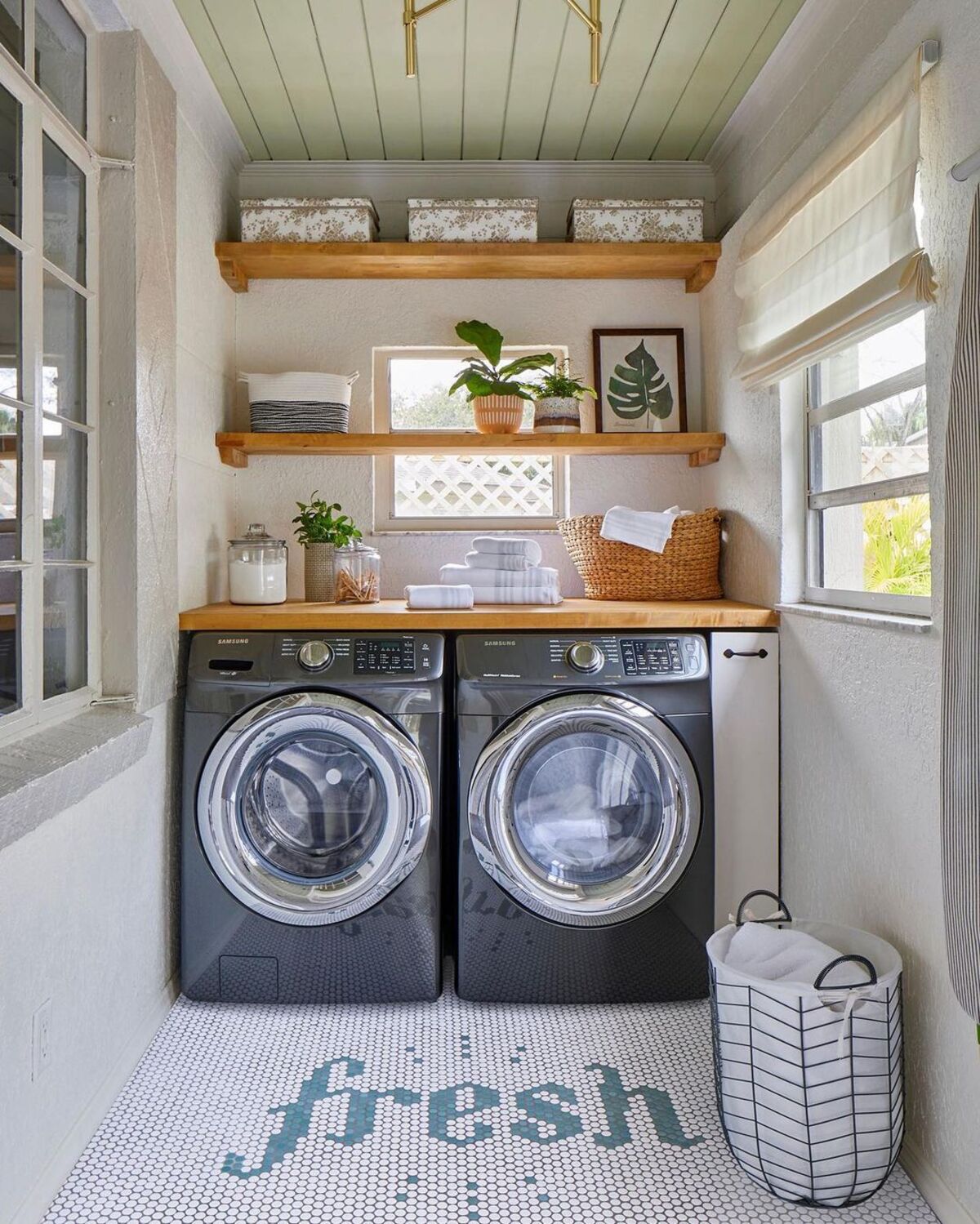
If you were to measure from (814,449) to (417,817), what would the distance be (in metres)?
1.33

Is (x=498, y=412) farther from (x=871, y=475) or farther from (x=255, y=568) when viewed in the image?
(x=871, y=475)

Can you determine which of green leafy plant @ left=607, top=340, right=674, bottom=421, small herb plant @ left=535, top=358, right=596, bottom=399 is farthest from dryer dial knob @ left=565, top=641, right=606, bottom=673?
green leafy plant @ left=607, top=340, right=674, bottom=421

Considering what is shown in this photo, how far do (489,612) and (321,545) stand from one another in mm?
639

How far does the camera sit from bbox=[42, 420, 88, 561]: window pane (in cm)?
172

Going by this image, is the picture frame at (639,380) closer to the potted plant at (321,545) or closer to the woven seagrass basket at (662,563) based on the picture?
the woven seagrass basket at (662,563)

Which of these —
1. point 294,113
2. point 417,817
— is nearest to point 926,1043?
point 417,817

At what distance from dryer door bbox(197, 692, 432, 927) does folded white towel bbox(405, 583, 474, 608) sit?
1.09ft

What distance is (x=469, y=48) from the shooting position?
2227 millimetres

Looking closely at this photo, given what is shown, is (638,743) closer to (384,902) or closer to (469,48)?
(384,902)

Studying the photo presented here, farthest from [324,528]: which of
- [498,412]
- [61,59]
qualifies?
[61,59]

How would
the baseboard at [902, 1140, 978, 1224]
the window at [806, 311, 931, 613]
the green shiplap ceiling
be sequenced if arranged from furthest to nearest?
the green shiplap ceiling < the window at [806, 311, 931, 613] < the baseboard at [902, 1140, 978, 1224]

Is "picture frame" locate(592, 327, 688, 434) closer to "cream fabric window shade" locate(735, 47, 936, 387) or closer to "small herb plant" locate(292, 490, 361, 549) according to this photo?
"cream fabric window shade" locate(735, 47, 936, 387)

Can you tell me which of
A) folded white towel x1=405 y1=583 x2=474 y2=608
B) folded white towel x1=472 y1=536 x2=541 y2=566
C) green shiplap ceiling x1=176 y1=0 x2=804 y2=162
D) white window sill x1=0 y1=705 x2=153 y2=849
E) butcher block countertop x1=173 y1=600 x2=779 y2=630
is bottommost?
white window sill x1=0 y1=705 x2=153 y2=849

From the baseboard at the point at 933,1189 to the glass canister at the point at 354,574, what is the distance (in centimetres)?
178
